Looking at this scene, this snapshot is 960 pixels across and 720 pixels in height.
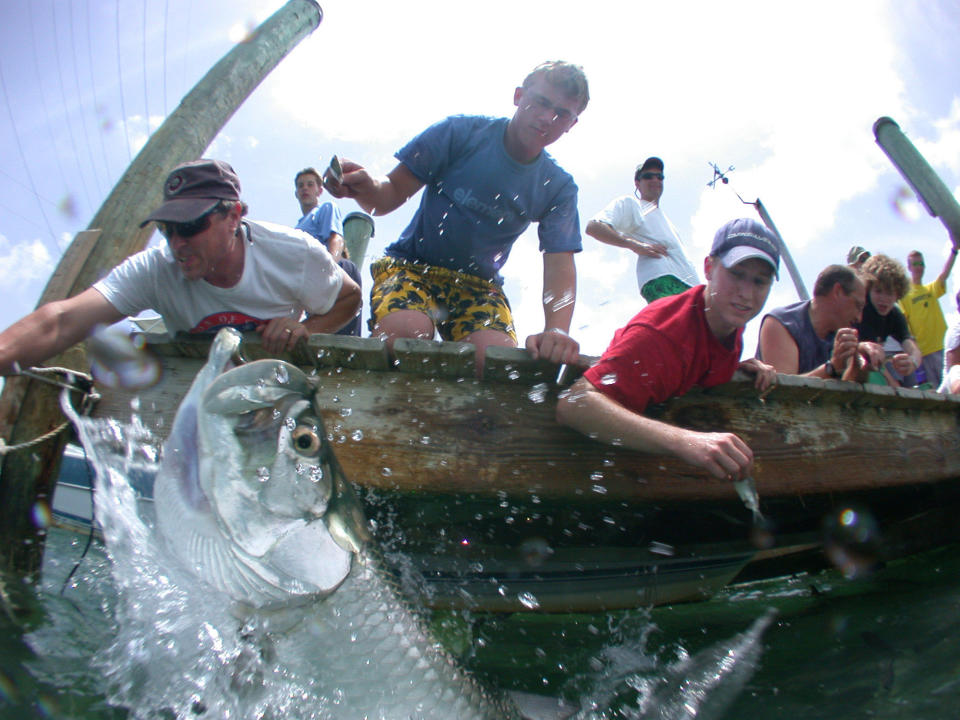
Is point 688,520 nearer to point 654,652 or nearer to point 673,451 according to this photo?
point 654,652

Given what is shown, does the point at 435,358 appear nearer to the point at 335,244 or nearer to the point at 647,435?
the point at 647,435

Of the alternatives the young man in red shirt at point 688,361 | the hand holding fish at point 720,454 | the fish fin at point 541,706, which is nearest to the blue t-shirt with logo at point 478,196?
the young man in red shirt at point 688,361

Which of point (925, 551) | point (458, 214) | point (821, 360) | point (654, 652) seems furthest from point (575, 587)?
point (925, 551)

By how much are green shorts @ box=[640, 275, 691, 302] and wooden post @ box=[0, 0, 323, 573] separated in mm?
2831

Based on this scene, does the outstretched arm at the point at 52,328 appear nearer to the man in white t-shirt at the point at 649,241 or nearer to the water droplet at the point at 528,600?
the water droplet at the point at 528,600

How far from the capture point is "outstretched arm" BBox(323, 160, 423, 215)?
2465 millimetres

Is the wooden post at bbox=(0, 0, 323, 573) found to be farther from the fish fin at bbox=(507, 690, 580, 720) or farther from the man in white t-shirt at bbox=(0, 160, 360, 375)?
the fish fin at bbox=(507, 690, 580, 720)

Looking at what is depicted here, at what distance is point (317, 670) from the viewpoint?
1.24 m

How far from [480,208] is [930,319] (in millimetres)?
4501

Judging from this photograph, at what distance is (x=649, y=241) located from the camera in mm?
3891

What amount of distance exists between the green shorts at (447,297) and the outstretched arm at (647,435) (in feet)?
2.85

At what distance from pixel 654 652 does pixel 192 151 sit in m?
3.20

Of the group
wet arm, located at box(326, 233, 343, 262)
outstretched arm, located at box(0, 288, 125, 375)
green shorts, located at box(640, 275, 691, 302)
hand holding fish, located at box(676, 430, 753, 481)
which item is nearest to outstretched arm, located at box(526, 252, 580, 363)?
hand holding fish, located at box(676, 430, 753, 481)

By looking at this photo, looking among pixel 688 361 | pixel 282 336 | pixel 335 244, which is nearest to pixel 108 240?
pixel 282 336
